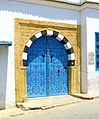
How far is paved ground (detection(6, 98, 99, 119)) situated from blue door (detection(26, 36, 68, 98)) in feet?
4.81

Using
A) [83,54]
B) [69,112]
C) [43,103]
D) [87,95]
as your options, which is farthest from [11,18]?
[87,95]

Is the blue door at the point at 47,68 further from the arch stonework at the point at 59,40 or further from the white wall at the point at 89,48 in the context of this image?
the white wall at the point at 89,48

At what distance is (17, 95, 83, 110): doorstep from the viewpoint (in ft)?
31.3

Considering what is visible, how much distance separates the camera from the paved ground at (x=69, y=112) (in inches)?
328

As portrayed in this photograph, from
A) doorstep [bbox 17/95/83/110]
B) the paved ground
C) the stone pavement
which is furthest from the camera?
doorstep [bbox 17/95/83/110]

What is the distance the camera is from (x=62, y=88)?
1148cm

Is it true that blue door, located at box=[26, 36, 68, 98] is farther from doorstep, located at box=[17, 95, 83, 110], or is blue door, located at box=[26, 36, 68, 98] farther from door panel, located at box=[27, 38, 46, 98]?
doorstep, located at box=[17, 95, 83, 110]

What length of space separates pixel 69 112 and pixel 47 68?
267 centimetres

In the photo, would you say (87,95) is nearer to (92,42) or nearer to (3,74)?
(92,42)

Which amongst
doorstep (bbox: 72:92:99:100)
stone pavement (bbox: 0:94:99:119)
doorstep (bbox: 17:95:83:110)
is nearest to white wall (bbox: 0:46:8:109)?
stone pavement (bbox: 0:94:99:119)

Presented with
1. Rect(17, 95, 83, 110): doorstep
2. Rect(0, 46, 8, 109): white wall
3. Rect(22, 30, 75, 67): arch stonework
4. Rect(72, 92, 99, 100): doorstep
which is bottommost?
Rect(17, 95, 83, 110): doorstep

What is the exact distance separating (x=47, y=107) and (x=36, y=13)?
3.57 metres

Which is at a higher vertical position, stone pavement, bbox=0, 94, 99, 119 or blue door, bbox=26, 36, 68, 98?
blue door, bbox=26, 36, 68, 98

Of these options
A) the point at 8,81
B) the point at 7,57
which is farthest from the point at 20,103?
the point at 7,57
